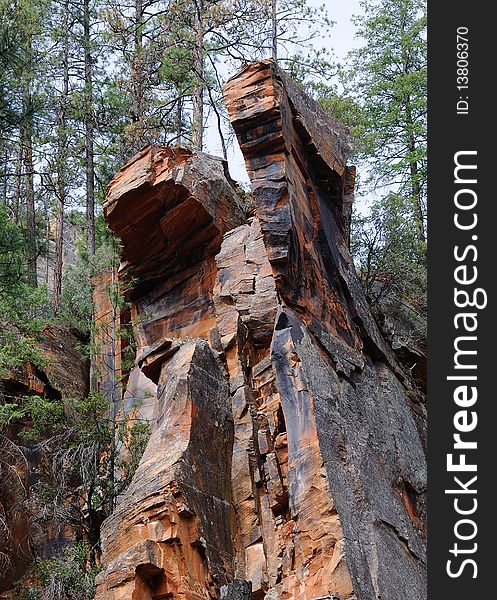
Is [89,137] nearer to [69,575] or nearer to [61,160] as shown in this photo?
[61,160]

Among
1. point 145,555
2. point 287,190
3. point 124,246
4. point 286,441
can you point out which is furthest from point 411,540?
point 124,246

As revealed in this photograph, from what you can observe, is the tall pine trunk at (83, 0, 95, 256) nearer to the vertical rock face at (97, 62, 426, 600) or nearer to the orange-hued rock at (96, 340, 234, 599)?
the vertical rock face at (97, 62, 426, 600)

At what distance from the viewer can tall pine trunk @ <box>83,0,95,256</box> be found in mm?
22297

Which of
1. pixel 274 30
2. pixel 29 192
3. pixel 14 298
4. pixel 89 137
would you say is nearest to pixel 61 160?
pixel 89 137

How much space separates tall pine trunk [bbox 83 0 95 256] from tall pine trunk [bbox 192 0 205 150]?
3324 millimetres

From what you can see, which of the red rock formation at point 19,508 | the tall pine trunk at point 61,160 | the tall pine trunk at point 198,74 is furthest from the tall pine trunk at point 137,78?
the red rock formation at point 19,508

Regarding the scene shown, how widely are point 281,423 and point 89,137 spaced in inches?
577

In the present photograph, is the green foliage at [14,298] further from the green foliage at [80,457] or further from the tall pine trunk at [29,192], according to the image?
the tall pine trunk at [29,192]

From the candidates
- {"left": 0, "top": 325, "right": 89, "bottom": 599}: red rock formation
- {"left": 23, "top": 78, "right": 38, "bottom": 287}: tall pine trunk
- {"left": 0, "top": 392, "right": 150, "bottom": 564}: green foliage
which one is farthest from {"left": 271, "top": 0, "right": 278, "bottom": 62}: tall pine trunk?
{"left": 0, "top": 392, "right": 150, "bottom": 564}: green foliage

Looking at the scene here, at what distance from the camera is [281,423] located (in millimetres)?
12117

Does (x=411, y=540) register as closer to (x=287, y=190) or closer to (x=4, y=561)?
(x=287, y=190)

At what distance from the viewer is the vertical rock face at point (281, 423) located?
10.3 metres

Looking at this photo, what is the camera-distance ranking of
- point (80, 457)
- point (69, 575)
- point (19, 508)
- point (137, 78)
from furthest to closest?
1. point (137, 78)
2. point (19, 508)
3. point (80, 457)
4. point (69, 575)

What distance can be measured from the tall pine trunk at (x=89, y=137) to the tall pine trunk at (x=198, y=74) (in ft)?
10.9
